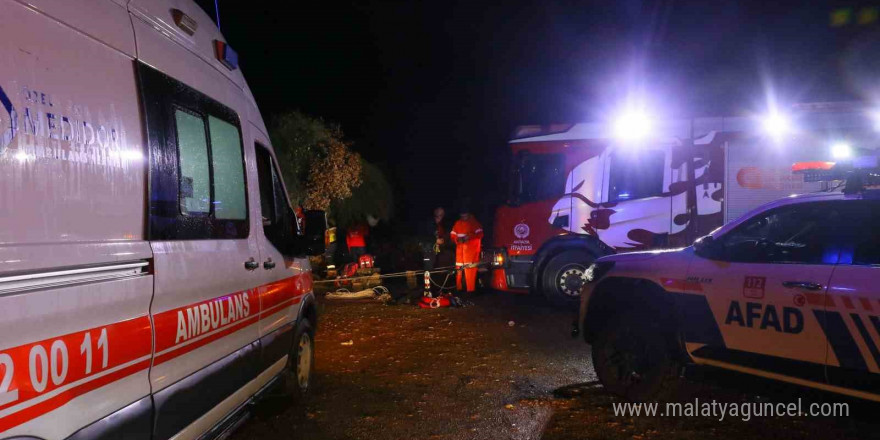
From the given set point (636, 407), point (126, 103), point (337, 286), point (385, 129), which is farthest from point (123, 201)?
point (385, 129)

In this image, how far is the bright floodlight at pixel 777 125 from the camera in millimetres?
8672

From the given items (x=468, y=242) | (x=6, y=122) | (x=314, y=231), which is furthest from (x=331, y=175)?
(x=6, y=122)

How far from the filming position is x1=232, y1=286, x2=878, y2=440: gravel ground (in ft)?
14.1

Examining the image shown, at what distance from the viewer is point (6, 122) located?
1.88 metres

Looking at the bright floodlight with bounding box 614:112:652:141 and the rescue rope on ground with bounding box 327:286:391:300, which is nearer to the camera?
the bright floodlight with bounding box 614:112:652:141

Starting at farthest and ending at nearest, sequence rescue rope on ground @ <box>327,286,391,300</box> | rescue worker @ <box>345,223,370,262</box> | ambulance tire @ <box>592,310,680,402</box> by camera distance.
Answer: rescue worker @ <box>345,223,370,262</box>
rescue rope on ground @ <box>327,286,391,300</box>
ambulance tire @ <box>592,310,680,402</box>

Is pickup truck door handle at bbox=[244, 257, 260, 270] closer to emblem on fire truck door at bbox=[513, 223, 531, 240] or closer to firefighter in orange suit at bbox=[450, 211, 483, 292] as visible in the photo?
emblem on fire truck door at bbox=[513, 223, 531, 240]

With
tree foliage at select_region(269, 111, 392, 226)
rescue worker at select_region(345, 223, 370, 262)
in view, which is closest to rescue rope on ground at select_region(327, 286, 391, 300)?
rescue worker at select_region(345, 223, 370, 262)

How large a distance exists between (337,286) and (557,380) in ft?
21.6

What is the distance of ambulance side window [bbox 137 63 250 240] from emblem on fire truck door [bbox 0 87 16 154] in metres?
0.76

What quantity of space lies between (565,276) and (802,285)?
559 centimetres

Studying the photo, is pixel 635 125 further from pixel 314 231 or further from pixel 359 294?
pixel 314 231

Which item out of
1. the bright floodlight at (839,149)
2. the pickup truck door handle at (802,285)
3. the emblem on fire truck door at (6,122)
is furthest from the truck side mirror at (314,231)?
the bright floodlight at (839,149)

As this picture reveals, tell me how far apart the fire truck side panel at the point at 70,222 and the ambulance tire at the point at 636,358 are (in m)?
3.62
